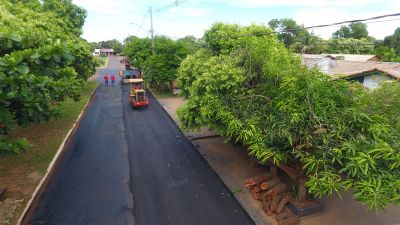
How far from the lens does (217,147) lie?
58.4ft

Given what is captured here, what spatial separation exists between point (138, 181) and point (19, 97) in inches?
290

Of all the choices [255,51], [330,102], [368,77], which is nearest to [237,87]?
[255,51]

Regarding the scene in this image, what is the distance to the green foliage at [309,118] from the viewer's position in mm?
7434

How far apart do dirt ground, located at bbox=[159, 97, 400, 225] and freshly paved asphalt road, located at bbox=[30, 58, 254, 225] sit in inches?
16.4

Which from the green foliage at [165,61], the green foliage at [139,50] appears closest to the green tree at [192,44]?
the green foliage at [165,61]

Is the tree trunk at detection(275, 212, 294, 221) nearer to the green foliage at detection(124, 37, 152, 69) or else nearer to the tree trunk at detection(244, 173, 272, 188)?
the tree trunk at detection(244, 173, 272, 188)

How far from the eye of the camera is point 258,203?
11.8 m

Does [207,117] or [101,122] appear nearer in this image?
[207,117]

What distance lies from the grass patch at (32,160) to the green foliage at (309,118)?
669cm

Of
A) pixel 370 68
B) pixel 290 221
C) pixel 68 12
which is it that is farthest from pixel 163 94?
pixel 290 221

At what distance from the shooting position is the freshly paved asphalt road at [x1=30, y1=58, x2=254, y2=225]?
10.9m

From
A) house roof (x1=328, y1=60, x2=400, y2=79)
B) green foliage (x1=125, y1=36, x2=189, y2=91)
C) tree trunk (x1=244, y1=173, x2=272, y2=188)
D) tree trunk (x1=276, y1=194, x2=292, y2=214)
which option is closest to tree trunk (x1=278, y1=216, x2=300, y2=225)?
tree trunk (x1=276, y1=194, x2=292, y2=214)

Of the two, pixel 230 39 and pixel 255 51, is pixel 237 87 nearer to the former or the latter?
pixel 255 51

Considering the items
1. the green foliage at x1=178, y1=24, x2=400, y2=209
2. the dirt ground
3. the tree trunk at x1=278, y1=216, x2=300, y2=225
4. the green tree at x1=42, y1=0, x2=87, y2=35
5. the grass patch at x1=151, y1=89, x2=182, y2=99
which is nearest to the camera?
the green foliage at x1=178, y1=24, x2=400, y2=209
